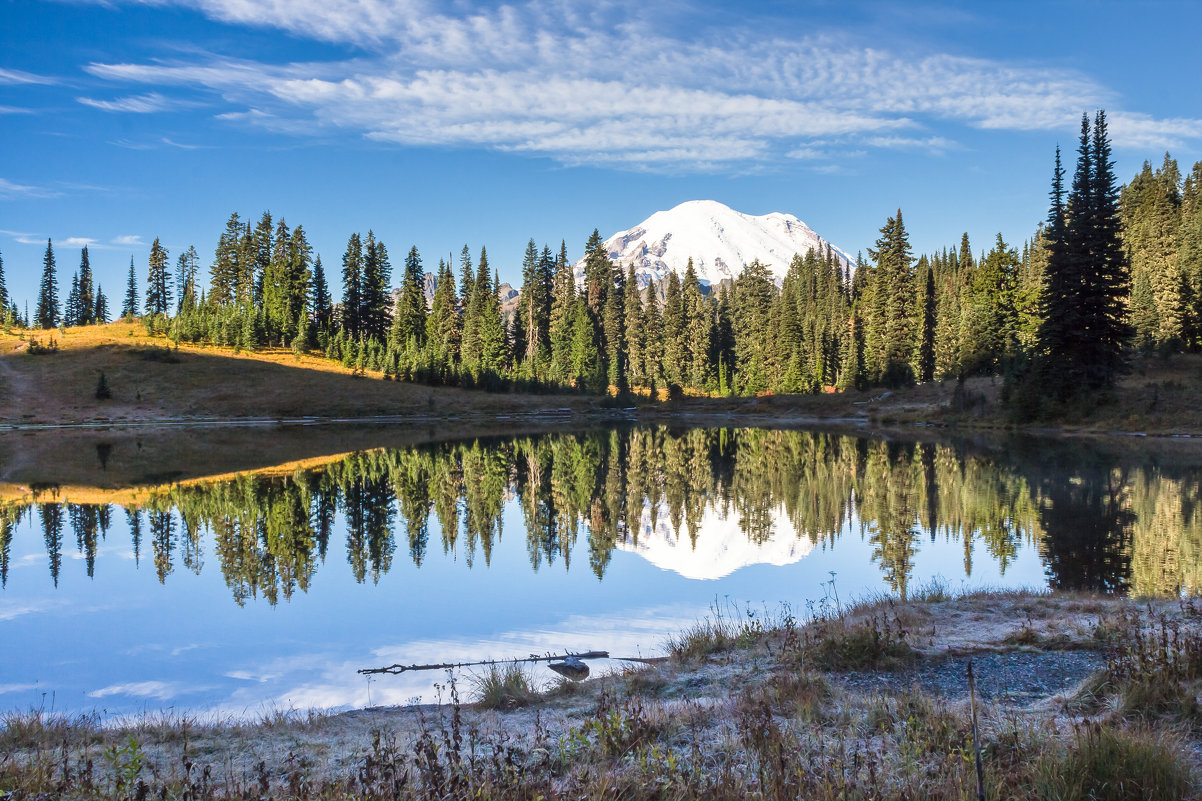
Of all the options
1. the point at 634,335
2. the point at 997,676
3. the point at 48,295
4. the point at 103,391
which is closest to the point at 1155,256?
the point at 634,335

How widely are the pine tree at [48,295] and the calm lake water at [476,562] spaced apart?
422 feet

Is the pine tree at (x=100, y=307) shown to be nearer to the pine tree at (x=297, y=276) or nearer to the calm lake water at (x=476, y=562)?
the pine tree at (x=297, y=276)

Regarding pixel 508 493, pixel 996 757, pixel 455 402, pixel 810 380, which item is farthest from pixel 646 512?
pixel 810 380

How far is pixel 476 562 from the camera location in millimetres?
17156

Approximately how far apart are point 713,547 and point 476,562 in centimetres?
568

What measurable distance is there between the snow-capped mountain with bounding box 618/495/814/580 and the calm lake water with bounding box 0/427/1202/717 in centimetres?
9

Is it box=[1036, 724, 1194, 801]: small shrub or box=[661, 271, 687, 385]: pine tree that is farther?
box=[661, 271, 687, 385]: pine tree

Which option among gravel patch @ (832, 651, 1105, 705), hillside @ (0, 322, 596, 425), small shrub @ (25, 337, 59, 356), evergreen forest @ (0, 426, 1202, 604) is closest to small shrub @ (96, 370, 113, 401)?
hillside @ (0, 322, 596, 425)

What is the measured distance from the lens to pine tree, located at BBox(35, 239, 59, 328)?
128 meters

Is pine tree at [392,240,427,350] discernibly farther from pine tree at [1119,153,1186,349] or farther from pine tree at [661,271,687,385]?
pine tree at [1119,153,1186,349]

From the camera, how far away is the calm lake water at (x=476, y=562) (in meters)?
10.6

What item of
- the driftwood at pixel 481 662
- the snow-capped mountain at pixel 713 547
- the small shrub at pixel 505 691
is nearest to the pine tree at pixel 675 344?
the snow-capped mountain at pixel 713 547

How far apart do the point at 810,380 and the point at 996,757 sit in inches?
3334

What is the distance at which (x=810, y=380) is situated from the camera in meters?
87.0
